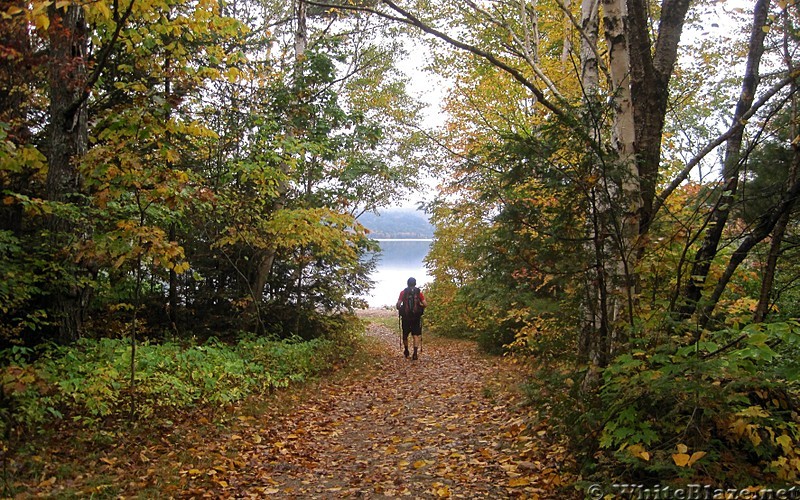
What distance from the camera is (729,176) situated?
466 cm

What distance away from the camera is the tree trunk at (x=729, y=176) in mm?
4529

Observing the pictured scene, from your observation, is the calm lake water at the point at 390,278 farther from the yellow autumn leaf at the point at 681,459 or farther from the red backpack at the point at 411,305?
the yellow autumn leaf at the point at 681,459

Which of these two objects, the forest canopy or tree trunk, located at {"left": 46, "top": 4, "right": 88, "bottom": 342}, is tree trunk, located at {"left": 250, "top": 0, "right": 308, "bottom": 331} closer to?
the forest canopy

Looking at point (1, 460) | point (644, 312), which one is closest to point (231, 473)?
point (1, 460)

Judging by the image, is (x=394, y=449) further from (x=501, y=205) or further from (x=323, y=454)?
(x=501, y=205)

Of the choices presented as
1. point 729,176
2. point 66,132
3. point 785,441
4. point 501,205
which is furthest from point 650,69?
point 66,132

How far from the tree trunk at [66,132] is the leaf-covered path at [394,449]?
3.03 meters

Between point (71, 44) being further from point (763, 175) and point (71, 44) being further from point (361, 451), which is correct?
point (763, 175)

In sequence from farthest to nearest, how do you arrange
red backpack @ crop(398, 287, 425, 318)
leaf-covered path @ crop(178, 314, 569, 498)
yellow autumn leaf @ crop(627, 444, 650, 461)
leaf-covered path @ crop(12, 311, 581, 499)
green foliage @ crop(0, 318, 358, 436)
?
red backpack @ crop(398, 287, 425, 318)
green foliage @ crop(0, 318, 358, 436)
leaf-covered path @ crop(178, 314, 569, 498)
leaf-covered path @ crop(12, 311, 581, 499)
yellow autumn leaf @ crop(627, 444, 650, 461)

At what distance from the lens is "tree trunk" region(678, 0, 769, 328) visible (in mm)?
4529

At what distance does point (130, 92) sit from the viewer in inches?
334

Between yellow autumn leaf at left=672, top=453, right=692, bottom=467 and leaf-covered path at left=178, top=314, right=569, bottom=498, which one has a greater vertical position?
yellow autumn leaf at left=672, top=453, right=692, bottom=467

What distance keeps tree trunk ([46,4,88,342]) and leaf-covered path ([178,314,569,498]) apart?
9.94 ft

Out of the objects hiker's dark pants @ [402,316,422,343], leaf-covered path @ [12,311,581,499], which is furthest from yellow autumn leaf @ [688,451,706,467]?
hiker's dark pants @ [402,316,422,343]
